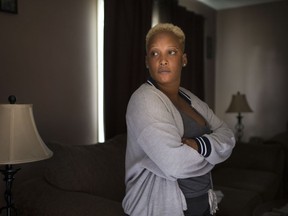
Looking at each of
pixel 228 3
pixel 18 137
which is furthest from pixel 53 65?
pixel 228 3

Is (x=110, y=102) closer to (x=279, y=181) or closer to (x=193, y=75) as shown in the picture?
(x=193, y=75)

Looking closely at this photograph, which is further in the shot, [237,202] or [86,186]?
[237,202]

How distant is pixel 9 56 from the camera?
182 centimetres

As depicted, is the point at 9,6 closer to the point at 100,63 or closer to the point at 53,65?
the point at 53,65

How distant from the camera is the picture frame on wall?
69.5 inches

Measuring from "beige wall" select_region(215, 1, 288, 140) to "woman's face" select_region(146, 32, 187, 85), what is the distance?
3653mm

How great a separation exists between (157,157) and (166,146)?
0.14ft

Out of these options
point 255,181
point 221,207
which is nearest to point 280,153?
point 255,181

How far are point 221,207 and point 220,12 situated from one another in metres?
3.47

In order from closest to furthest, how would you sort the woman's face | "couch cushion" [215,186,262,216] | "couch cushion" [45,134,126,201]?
the woman's face
"couch cushion" [45,134,126,201]
"couch cushion" [215,186,262,216]

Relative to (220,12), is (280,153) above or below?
below

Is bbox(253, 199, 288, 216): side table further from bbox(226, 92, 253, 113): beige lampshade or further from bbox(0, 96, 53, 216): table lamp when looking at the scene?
bbox(226, 92, 253, 113): beige lampshade

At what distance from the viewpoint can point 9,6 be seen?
1806 millimetres

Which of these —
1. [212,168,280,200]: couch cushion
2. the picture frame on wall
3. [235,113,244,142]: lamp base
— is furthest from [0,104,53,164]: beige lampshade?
[235,113,244,142]: lamp base
